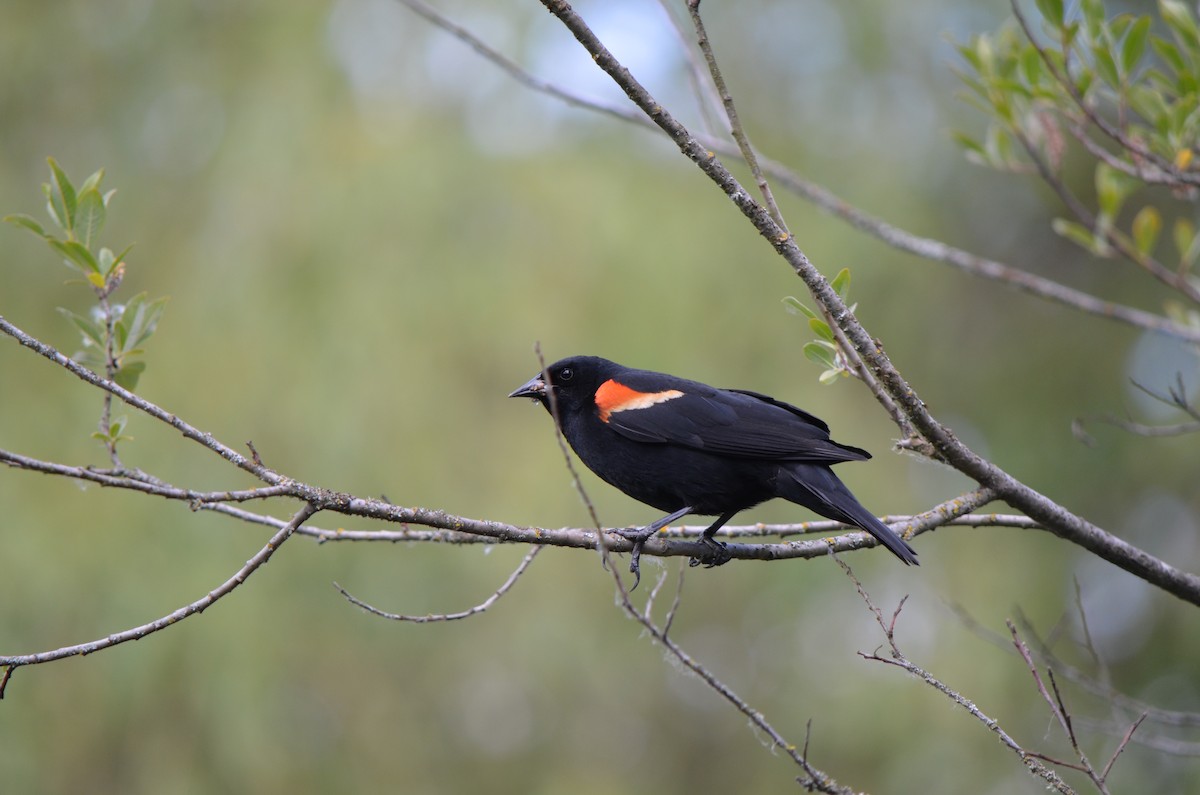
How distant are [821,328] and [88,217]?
2097 mm

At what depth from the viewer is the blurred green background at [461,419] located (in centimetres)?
562

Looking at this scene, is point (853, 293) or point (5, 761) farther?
point (853, 293)

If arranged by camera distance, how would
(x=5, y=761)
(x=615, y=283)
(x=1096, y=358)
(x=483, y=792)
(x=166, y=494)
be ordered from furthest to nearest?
(x=1096, y=358) < (x=615, y=283) < (x=483, y=792) < (x=5, y=761) < (x=166, y=494)

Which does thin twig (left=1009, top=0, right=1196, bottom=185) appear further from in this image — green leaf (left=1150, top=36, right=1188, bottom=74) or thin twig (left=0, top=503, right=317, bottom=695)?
thin twig (left=0, top=503, right=317, bottom=695)

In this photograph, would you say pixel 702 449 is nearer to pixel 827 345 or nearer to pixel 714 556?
pixel 714 556

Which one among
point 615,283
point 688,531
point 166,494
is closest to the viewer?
point 166,494

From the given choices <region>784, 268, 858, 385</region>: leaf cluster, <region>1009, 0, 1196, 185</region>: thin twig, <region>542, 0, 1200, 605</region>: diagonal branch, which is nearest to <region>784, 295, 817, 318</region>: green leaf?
<region>784, 268, 858, 385</region>: leaf cluster

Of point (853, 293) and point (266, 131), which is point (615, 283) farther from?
point (266, 131)

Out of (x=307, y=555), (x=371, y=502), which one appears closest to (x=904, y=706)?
(x=307, y=555)

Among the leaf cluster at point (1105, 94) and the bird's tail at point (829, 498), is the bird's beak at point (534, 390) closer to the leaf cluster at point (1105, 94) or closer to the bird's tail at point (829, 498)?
the bird's tail at point (829, 498)

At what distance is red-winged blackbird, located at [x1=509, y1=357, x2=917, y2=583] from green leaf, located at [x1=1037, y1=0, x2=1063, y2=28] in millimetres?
1589

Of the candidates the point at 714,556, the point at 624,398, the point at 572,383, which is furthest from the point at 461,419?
the point at 714,556

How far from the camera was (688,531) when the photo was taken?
3.81m

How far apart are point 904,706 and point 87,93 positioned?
640 cm
